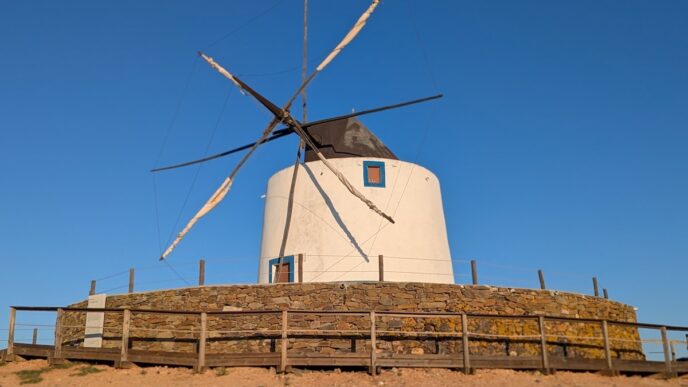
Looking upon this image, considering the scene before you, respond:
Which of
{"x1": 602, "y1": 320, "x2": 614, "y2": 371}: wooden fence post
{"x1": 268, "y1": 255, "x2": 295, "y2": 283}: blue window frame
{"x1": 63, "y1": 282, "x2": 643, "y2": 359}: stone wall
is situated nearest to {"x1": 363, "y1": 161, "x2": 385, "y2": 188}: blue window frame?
{"x1": 268, "y1": 255, "x2": 295, "y2": 283}: blue window frame

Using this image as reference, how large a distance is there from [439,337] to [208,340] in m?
5.46

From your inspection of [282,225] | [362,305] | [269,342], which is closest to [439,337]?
[362,305]

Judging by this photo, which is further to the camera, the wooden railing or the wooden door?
the wooden door

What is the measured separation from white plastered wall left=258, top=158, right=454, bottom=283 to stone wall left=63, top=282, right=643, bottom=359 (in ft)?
8.85

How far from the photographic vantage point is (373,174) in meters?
20.3

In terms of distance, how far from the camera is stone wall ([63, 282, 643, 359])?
49.4ft

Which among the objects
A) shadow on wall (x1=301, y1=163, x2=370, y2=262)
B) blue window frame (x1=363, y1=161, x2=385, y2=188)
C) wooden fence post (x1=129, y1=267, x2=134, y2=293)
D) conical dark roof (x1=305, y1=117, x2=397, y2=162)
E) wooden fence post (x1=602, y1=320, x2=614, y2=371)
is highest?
conical dark roof (x1=305, y1=117, x2=397, y2=162)

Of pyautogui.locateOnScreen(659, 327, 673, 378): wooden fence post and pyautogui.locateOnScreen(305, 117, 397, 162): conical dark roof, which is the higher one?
pyautogui.locateOnScreen(305, 117, 397, 162): conical dark roof

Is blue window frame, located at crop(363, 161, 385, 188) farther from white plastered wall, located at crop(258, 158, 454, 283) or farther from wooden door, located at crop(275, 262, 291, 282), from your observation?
wooden door, located at crop(275, 262, 291, 282)

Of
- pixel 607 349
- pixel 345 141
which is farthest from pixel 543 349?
pixel 345 141

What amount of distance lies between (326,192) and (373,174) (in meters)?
1.62

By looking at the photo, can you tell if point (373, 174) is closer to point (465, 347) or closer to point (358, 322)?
point (358, 322)

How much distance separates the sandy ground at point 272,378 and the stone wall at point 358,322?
3.75 ft

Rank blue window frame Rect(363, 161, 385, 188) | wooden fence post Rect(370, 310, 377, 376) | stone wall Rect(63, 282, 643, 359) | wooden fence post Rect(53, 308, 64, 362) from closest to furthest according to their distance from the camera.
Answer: wooden fence post Rect(370, 310, 377, 376) < wooden fence post Rect(53, 308, 64, 362) < stone wall Rect(63, 282, 643, 359) < blue window frame Rect(363, 161, 385, 188)
